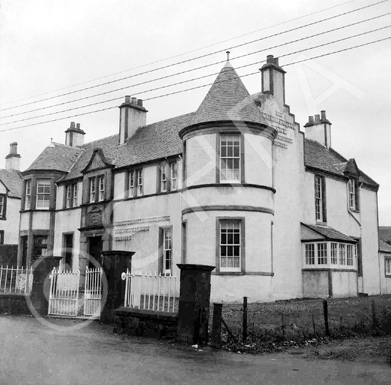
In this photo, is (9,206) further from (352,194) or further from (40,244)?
(352,194)

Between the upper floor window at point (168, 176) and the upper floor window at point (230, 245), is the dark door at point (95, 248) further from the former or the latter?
the upper floor window at point (230, 245)

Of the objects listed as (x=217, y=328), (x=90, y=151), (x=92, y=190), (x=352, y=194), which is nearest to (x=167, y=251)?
(x=92, y=190)

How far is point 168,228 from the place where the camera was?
25.7m

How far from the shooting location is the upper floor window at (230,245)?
2164 centimetres

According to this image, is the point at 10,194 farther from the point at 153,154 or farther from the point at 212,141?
the point at 212,141

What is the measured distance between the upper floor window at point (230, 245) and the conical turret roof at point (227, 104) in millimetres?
4440

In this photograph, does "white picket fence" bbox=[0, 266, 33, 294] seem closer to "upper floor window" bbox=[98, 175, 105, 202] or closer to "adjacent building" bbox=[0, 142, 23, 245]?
"upper floor window" bbox=[98, 175, 105, 202]

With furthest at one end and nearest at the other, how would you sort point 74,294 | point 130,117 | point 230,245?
1. point 130,117
2. point 230,245
3. point 74,294

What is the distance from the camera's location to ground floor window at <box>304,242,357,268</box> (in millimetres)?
25312

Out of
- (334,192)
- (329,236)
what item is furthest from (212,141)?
(334,192)

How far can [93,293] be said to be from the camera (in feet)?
52.2

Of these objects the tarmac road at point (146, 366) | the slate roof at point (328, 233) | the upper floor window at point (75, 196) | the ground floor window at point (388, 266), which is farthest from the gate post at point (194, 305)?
the ground floor window at point (388, 266)

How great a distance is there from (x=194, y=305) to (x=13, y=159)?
134ft

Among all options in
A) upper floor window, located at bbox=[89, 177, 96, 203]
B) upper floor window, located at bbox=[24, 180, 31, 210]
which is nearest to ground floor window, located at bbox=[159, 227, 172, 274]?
upper floor window, located at bbox=[89, 177, 96, 203]
